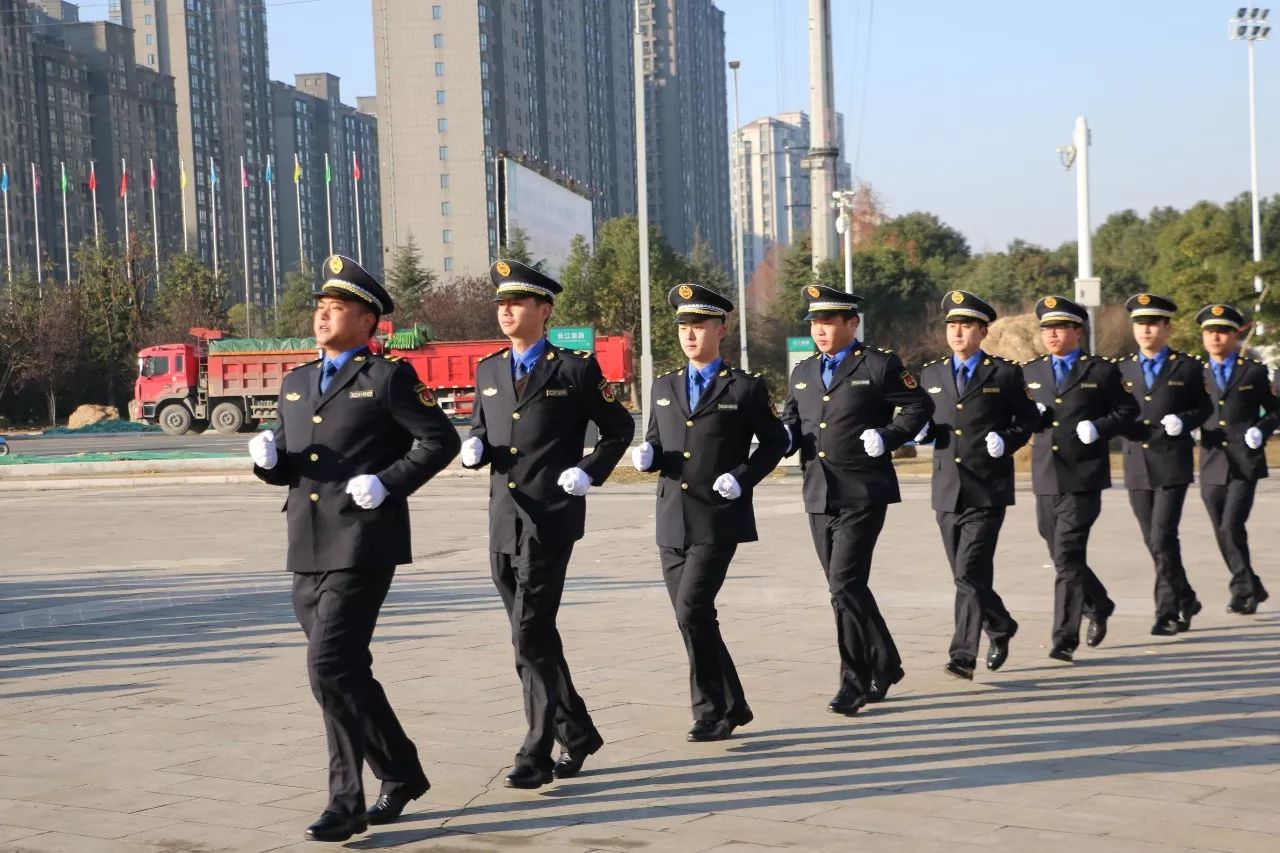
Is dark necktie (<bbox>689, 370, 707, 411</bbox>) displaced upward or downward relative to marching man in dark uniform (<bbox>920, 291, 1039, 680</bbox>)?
upward

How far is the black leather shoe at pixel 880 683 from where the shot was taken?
25.1 feet

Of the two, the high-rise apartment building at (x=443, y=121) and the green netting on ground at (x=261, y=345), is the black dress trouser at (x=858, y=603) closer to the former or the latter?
the green netting on ground at (x=261, y=345)

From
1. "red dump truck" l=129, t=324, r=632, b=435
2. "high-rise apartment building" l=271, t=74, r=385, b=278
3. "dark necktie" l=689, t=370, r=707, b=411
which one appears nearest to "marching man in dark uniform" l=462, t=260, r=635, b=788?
"dark necktie" l=689, t=370, r=707, b=411

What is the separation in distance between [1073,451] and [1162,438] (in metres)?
1.14

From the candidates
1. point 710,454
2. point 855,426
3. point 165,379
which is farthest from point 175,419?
point 710,454

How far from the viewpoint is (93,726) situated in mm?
7582

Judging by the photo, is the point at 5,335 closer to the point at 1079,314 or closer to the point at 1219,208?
the point at 1219,208

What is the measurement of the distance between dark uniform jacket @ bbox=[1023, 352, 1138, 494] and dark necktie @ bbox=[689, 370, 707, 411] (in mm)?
2768

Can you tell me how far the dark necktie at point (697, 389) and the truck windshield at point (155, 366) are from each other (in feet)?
160

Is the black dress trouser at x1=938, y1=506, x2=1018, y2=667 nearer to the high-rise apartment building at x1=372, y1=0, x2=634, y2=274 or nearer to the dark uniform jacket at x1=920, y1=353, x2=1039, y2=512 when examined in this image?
the dark uniform jacket at x1=920, y1=353, x2=1039, y2=512

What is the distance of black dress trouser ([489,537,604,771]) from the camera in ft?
20.5

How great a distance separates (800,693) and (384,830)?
291 centimetres

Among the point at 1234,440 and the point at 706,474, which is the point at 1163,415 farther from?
the point at 706,474

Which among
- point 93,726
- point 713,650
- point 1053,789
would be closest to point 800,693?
point 713,650
